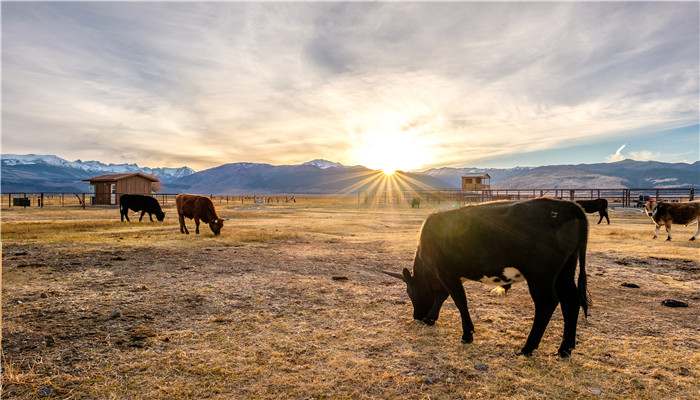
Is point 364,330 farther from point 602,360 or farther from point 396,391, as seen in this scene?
point 602,360

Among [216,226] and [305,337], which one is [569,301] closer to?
[305,337]

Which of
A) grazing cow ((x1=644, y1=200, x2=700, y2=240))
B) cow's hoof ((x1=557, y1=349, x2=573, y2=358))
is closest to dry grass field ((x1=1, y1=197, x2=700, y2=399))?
cow's hoof ((x1=557, y1=349, x2=573, y2=358))

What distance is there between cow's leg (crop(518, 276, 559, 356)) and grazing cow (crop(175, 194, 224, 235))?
15.2 meters

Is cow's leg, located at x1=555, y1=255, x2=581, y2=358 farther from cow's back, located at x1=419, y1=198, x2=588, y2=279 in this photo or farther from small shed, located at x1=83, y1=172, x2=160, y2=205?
small shed, located at x1=83, y1=172, x2=160, y2=205

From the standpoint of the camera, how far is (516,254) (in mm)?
4852

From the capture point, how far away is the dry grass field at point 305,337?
158 inches

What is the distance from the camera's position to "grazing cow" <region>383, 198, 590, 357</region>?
4734 mm

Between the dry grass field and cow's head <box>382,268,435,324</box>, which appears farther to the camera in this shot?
cow's head <box>382,268,435,324</box>

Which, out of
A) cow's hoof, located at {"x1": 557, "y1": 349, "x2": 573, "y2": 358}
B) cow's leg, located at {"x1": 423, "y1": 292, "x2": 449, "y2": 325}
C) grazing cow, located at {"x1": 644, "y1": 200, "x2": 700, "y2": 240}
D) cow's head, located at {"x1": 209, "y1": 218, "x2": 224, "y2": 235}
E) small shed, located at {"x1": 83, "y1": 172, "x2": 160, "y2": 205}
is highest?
small shed, located at {"x1": 83, "y1": 172, "x2": 160, "y2": 205}

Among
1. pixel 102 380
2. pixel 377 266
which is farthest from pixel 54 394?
pixel 377 266

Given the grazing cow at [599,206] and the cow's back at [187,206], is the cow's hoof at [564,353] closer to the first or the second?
the cow's back at [187,206]

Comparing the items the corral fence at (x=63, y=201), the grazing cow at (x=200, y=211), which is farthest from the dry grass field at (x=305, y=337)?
the corral fence at (x=63, y=201)

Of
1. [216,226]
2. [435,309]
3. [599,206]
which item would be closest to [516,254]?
[435,309]

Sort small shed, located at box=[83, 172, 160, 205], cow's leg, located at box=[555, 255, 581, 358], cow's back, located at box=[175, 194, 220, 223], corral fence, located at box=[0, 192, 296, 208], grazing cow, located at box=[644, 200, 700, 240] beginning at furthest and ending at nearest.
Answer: small shed, located at box=[83, 172, 160, 205]
corral fence, located at box=[0, 192, 296, 208]
cow's back, located at box=[175, 194, 220, 223]
grazing cow, located at box=[644, 200, 700, 240]
cow's leg, located at box=[555, 255, 581, 358]
